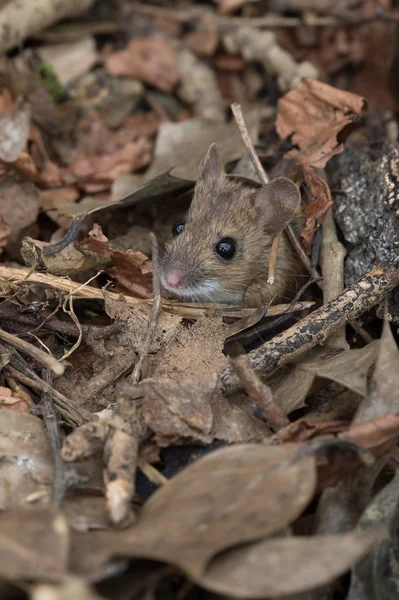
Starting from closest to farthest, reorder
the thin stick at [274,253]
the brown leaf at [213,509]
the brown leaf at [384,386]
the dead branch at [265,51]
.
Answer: the brown leaf at [213,509]
the brown leaf at [384,386]
the thin stick at [274,253]
the dead branch at [265,51]

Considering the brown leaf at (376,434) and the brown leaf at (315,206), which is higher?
the brown leaf at (315,206)

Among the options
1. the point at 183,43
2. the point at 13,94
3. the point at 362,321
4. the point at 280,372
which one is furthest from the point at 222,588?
the point at 183,43

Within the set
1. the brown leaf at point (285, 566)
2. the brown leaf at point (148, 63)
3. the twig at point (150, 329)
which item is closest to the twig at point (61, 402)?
the twig at point (150, 329)

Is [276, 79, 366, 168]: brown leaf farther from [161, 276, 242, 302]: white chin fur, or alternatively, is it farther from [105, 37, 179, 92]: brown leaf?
[105, 37, 179, 92]: brown leaf

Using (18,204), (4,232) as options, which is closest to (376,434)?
(4,232)

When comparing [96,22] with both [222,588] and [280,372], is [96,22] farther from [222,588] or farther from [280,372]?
[222,588]

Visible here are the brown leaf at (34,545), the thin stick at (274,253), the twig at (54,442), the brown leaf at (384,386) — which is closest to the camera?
the brown leaf at (34,545)

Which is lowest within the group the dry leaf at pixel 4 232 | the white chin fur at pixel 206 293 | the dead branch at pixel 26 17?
the white chin fur at pixel 206 293

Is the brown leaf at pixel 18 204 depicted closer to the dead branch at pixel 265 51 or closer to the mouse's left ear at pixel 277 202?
the mouse's left ear at pixel 277 202
